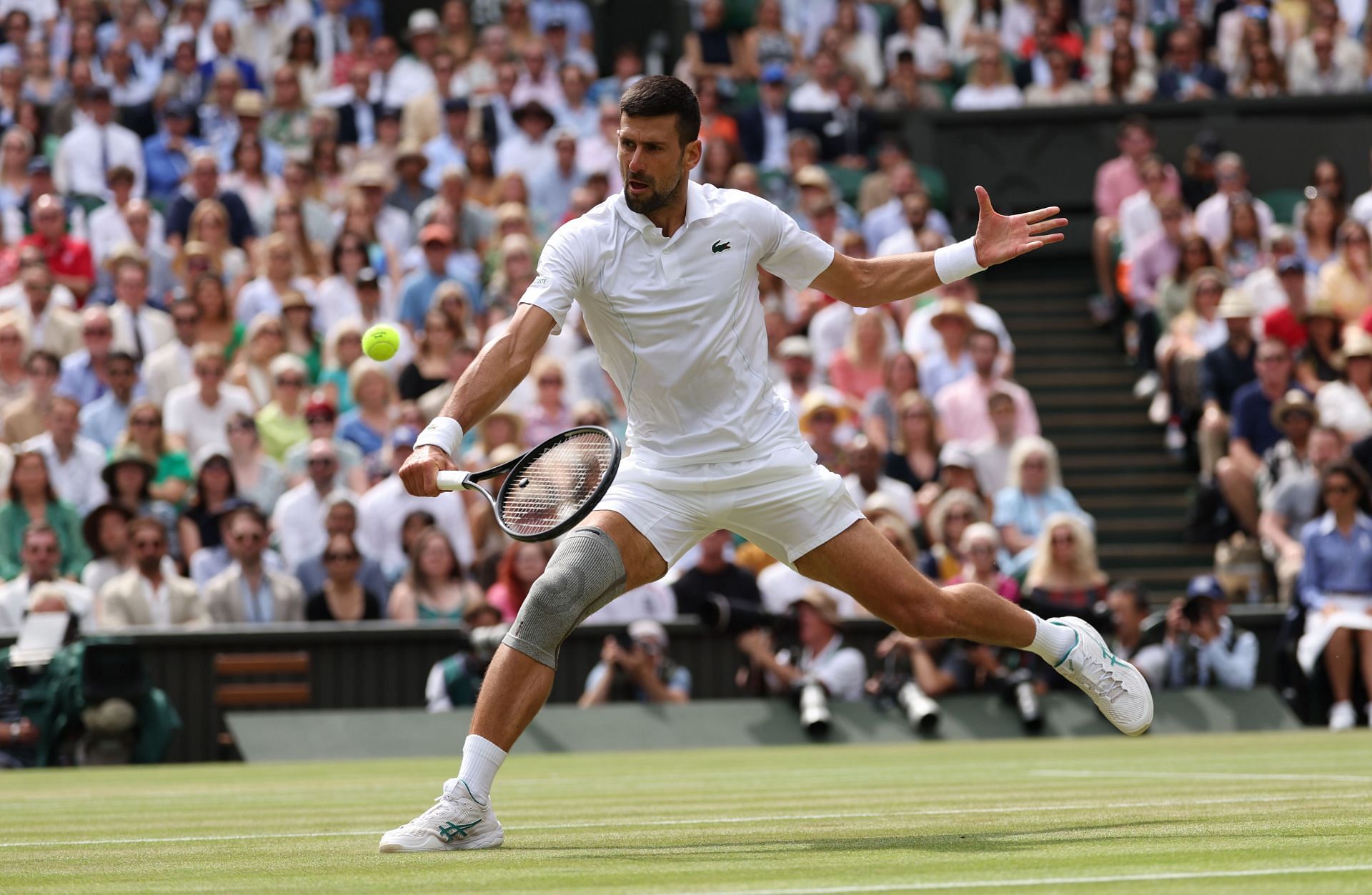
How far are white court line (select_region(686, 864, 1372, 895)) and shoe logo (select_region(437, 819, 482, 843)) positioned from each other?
4.74 feet

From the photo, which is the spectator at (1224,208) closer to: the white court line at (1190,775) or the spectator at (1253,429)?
the spectator at (1253,429)

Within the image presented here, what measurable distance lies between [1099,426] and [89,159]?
885 cm

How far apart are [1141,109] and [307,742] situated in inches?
A: 449

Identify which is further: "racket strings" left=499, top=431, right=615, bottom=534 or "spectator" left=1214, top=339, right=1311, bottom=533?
"spectator" left=1214, top=339, right=1311, bottom=533

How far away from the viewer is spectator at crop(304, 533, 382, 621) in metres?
13.4

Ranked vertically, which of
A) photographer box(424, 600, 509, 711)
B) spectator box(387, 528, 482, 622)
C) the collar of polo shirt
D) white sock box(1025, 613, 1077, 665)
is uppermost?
the collar of polo shirt

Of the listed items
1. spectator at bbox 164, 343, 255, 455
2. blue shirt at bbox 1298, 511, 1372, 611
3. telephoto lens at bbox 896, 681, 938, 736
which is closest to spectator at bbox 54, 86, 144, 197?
spectator at bbox 164, 343, 255, 455

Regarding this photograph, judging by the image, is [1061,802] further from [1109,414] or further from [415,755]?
[1109,414]

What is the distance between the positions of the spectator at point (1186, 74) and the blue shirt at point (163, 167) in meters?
9.49

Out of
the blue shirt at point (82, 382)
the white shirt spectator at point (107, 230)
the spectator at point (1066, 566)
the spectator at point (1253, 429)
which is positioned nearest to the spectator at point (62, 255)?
the white shirt spectator at point (107, 230)

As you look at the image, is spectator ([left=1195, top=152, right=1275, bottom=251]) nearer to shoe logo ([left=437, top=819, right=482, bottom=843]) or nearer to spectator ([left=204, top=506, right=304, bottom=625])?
spectator ([left=204, top=506, right=304, bottom=625])

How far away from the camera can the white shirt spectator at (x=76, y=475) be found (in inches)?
551

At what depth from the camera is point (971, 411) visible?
1560cm

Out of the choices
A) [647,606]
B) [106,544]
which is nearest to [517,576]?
[647,606]
